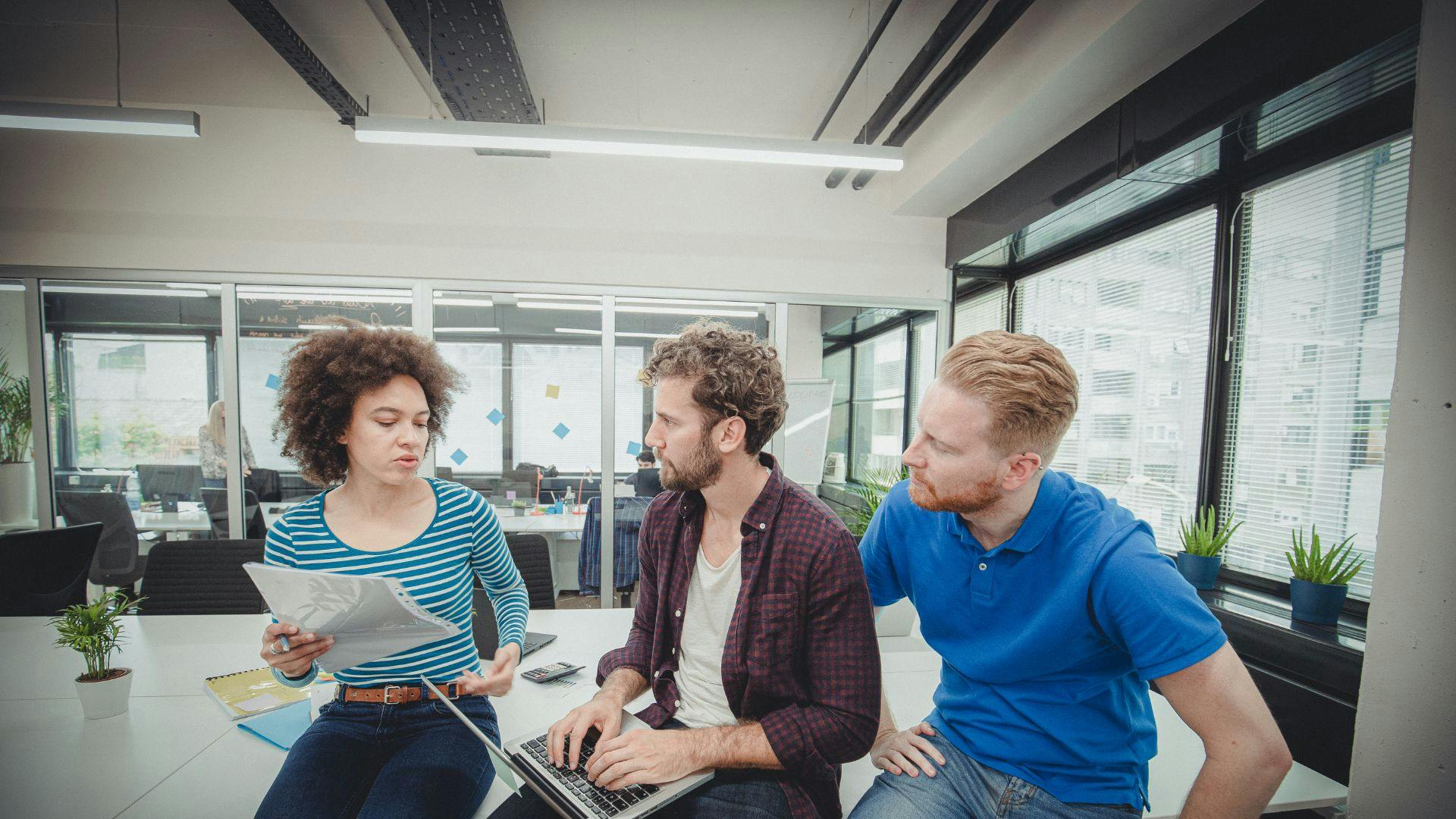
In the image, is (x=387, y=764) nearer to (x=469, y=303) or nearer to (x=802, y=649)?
(x=802, y=649)

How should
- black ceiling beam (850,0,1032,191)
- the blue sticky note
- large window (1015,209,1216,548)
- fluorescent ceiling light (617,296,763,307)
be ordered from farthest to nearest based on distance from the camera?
fluorescent ceiling light (617,296,763,307), large window (1015,209,1216,548), black ceiling beam (850,0,1032,191), the blue sticky note

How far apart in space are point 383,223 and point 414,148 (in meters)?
0.52

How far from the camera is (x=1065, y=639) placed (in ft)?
3.54

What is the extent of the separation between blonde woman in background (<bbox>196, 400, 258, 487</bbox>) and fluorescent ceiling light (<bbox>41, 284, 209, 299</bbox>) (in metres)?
0.71

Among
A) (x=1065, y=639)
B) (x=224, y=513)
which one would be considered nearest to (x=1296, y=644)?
(x=1065, y=639)

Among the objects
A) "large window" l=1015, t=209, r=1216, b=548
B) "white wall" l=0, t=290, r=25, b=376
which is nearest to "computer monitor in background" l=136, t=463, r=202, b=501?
"white wall" l=0, t=290, r=25, b=376

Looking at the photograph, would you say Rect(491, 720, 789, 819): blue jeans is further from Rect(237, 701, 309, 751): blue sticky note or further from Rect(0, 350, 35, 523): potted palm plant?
Rect(0, 350, 35, 523): potted palm plant

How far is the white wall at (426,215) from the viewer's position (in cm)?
331

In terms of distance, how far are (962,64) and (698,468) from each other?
2.42 metres

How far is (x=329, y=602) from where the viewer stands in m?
1.01

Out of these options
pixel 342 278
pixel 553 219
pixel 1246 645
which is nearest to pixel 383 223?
pixel 342 278

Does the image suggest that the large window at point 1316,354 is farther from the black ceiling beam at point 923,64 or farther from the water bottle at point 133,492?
the water bottle at point 133,492

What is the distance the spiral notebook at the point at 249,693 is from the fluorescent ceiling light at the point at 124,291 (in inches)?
124

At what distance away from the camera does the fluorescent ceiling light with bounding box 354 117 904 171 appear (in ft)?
7.83
